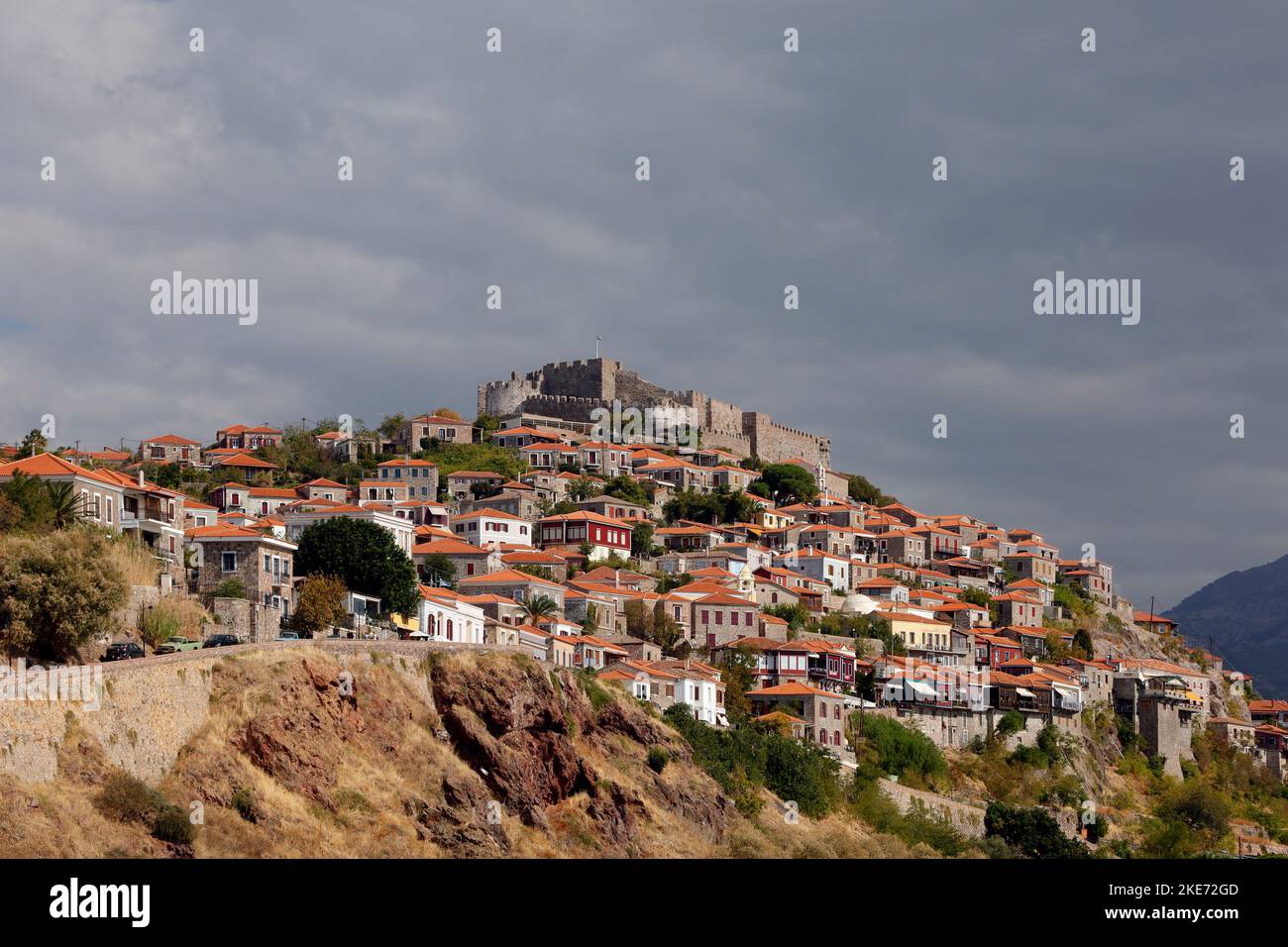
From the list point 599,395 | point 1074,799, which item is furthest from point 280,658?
point 599,395

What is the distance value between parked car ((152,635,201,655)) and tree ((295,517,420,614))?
14432 millimetres

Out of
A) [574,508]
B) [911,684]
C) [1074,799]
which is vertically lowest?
[1074,799]

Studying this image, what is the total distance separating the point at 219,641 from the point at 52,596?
6.66 metres

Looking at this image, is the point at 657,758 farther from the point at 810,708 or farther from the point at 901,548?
the point at 901,548

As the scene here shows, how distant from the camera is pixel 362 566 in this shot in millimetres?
63500

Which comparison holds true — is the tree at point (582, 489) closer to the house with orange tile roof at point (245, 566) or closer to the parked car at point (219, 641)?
the house with orange tile roof at point (245, 566)

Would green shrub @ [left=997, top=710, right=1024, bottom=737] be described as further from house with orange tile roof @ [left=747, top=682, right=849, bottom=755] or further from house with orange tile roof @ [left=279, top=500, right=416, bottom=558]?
house with orange tile roof @ [left=279, top=500, right=416, bottom=558]

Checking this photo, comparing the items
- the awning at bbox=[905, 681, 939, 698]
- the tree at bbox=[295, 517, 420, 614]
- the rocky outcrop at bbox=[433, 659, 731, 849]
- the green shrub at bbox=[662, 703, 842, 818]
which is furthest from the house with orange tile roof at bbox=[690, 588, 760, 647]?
the rocky outcrop at bbox=[433, 659, 731, 849]

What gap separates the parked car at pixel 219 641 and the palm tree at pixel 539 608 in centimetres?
2878

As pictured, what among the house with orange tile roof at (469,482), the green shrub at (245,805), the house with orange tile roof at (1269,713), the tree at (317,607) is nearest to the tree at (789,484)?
the house with orange tile roof at (469,482)

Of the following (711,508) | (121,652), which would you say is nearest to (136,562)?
(121,652)

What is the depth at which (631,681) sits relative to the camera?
223 feet
